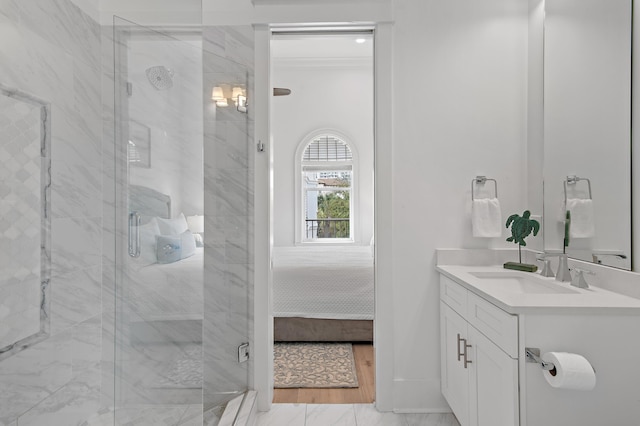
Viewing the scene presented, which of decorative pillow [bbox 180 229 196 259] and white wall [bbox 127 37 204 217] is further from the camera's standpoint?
decorative pillow [bbox 180 229 196 259]

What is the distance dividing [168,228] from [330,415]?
4.77 feet

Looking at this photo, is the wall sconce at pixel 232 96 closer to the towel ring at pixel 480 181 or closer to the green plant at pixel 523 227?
the towel ring at pixel 480 181

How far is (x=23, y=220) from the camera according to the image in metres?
1.63

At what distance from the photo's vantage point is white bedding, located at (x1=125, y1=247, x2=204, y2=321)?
1682 mm

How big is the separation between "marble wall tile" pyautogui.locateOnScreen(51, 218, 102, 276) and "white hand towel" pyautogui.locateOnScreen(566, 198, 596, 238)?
2329 millimetres

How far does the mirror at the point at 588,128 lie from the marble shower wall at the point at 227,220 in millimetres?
1678

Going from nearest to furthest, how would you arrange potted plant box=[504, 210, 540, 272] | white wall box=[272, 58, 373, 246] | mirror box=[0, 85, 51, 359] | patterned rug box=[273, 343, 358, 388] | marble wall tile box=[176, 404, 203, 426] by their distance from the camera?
1. mirror box=[0, 85, 51, 359]
2. marble wall tile box=[176, 404, 203, 426]
3. potted plant box=[504, 210, 540, 272]
4. patterned rug box=[273, 343, 358, 388]
5. white wall box=[272, 58, 373, 246]

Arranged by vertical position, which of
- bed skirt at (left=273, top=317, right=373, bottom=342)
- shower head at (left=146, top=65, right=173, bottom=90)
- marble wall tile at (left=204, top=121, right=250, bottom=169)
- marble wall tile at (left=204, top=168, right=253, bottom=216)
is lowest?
bed skirt at (left=273, top=317, right=373, bottom=342)

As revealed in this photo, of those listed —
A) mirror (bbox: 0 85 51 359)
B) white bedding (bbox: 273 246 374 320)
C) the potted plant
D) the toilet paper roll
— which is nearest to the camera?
the toilet paper roll

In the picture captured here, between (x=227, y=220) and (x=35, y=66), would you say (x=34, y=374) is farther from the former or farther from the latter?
(x=35, y=66)

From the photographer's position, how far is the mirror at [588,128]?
1.71 meters

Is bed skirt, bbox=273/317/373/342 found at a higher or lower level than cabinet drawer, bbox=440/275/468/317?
lower

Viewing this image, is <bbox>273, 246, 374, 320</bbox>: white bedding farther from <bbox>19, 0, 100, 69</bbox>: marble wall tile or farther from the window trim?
the window trim

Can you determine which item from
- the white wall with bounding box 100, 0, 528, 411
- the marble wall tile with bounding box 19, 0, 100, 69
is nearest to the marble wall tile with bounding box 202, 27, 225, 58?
the marble wall tile with bounding box 19, 0, 100, 69
